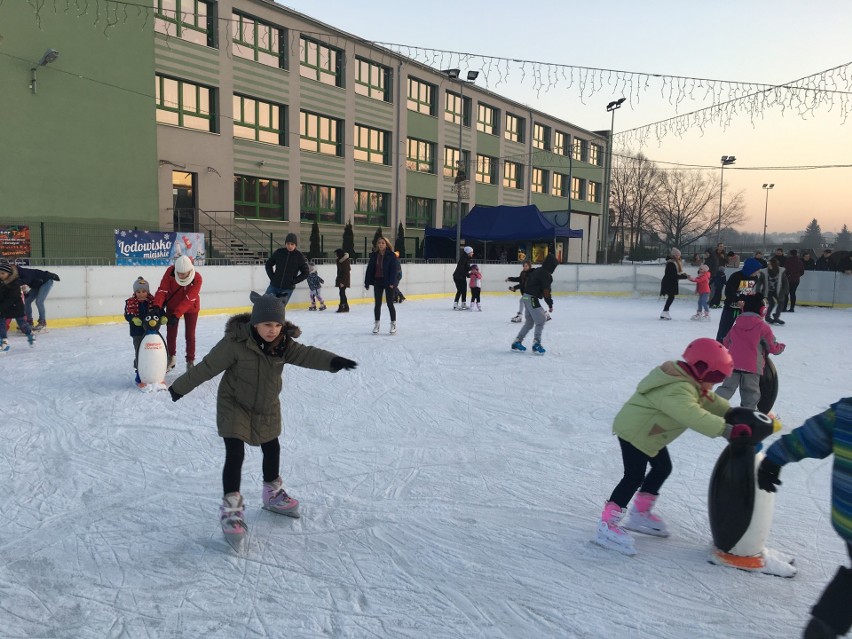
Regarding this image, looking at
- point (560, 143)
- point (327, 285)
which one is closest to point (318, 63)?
point (327, 285)

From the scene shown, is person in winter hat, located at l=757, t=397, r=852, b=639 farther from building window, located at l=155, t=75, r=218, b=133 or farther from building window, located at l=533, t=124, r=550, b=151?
building window, located at l=533, t=124, r=550, b=151

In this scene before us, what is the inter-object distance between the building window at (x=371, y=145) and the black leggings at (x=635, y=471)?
2533 centimetres

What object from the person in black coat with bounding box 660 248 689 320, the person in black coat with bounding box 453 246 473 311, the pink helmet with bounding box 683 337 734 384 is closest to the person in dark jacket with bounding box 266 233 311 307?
the person in black coat with bounding box 453 246 473 311

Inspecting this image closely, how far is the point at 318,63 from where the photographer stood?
24.8 metres

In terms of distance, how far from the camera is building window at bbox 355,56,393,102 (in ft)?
87.7

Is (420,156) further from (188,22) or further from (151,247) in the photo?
(151,247)

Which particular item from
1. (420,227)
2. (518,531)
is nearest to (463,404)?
(518,531)

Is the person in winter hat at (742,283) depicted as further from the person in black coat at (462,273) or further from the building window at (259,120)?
the building window at (259,120)

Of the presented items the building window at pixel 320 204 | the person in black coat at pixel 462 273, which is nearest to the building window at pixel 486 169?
the building window at pixel 320 204

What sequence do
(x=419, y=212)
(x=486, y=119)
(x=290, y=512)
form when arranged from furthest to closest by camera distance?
1. (x=486, y=119)
2. (x=419, y=212)
3. (x=290, y=512)

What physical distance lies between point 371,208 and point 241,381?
1004 inches

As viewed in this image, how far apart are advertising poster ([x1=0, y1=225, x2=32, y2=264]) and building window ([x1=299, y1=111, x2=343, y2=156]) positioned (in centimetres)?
1239

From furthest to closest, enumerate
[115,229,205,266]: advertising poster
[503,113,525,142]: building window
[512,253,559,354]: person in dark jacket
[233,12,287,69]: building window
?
1. [503,113,525,142]: building window
2. [233,12,287,69]: building window
3. [115,229,205,266]: advertising poster
4. [512,253,559,354]: person in dark jacket

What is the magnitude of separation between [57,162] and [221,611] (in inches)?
676
